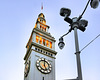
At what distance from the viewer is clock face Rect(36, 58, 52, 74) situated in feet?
130

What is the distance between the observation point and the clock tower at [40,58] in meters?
38.9

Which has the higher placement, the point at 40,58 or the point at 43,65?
the point at 40,58

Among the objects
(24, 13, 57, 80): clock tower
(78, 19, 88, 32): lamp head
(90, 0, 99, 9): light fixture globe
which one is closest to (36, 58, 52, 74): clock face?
(24, 13, 57, 80): clock tower

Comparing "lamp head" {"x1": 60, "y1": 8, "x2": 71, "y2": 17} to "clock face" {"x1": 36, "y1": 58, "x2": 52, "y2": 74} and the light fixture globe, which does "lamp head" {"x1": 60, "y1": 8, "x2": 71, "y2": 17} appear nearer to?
the light fixture globe

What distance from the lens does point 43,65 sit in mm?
40812

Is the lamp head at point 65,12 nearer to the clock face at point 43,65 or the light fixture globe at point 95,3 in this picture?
the light fixture globe at point 95,3

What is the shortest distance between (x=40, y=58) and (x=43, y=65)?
6.73 feet

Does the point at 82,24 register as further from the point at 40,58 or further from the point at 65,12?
the point at 40,58

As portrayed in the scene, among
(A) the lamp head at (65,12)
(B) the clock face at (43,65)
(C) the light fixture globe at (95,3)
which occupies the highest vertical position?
(B) the clock face at (43,65)

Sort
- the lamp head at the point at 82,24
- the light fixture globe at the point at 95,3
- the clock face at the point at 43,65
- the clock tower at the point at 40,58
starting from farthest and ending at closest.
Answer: the clock face at the point at 43,65 → the clock tower at the point at 40,58 → the lamp head at the point at 82,24 → the light fixture globe at the point at 95,3

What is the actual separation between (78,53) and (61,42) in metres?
1.92

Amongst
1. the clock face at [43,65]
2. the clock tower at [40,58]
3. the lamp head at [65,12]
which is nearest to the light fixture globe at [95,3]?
the lamp head at [65,12]

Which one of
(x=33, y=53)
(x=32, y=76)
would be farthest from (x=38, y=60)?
(x=32, y=76)

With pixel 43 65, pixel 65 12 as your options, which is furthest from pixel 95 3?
pixel 43 65
